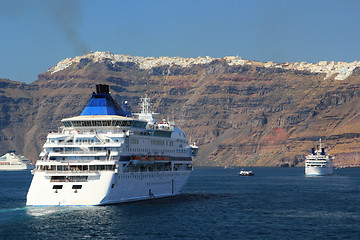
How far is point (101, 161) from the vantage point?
6366 centimetres

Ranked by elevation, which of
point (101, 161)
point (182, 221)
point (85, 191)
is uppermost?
point (101, 161)

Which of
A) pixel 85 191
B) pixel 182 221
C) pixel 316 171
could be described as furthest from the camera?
pixel 316 171

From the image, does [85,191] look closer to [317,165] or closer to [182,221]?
[182,221]

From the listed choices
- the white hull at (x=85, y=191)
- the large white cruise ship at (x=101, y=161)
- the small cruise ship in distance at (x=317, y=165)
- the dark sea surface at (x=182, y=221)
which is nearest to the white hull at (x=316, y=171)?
the small cruise ship in distance at (x=317, y=165)

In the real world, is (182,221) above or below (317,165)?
below

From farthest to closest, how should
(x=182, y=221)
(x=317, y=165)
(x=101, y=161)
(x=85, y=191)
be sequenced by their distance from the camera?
(x=317, y=165) → (x=101, y=161) → (x=85, y=191) → (x=182, y=221)

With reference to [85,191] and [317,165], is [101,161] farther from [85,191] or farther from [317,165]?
[317,165]

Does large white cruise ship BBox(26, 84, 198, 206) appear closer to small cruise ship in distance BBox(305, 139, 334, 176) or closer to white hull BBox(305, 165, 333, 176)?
white hull BBox(305, 165, 333, 176)

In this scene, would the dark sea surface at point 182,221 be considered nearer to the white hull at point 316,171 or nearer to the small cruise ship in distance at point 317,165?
the white hull at point 316,171

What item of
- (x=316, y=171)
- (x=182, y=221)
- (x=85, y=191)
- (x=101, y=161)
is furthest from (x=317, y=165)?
(x=85, y=191)

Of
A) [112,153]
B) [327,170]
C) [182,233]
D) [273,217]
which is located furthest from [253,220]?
[327,170]

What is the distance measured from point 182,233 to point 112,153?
48.2 ft

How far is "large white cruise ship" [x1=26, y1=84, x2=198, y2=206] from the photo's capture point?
203ft

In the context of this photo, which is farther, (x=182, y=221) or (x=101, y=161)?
(x=101, y=161)
